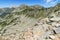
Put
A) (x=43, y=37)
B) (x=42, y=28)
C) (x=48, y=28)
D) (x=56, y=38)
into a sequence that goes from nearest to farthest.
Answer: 1. (x=56, y=38)
2. (x=43, y=37)
3. (x=48, y=28)
4. (x=42, y=28)

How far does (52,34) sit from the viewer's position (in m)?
52.2

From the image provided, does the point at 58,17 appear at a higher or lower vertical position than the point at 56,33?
higher

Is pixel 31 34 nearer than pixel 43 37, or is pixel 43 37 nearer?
pixel 43 37

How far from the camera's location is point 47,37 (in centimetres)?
5175

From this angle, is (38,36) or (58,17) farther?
(58,17)

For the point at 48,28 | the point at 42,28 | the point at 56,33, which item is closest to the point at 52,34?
the point at 56,33

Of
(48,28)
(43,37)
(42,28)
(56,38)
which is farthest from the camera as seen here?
(42,28)

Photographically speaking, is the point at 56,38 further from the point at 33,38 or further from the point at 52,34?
the point at 33,38

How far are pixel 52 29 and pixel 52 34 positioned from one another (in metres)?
3.32

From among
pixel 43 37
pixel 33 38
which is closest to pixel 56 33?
pixel 43 37

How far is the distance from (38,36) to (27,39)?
5.78 metres

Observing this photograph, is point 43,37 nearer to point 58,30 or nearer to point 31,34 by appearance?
point 58,30

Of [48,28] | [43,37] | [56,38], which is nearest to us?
[56,38]

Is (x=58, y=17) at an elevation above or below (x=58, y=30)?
above
